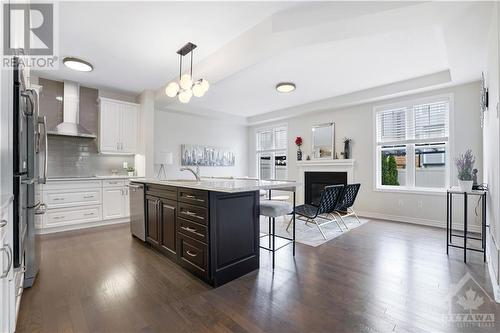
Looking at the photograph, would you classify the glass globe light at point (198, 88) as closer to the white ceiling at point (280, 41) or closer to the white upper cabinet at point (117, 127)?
the white ceiling at point (280, 41)

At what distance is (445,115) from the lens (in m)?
4.33

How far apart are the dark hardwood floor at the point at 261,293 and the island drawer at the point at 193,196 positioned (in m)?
0.76

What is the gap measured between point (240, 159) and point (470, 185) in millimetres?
5874

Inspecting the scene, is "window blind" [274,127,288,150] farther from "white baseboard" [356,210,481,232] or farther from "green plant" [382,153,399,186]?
"white baseboard" [356,210,481,232]

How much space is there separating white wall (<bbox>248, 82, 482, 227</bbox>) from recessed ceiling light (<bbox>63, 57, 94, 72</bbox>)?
15.8ft

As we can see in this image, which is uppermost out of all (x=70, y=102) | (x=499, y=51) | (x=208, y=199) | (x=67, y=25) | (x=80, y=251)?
(x=67, y=25)

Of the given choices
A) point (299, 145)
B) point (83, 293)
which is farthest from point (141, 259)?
point (299, 145)

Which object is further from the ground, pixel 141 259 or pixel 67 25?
pixel 67 25

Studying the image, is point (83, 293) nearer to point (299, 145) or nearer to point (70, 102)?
point (70, 102)

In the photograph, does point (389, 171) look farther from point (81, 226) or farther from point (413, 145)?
point (81, 226)

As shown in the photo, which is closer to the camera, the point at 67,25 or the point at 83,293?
the point at 83,293

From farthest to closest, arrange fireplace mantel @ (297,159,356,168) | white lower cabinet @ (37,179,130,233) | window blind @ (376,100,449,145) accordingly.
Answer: fireplace mantel @ (297,159,356,168) < window blind @ (376,100,449,145) < white lower cabinet @ (37,179,130,233)

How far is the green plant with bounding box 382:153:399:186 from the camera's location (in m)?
4.95

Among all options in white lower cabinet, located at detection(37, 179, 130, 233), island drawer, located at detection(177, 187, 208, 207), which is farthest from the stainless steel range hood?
island drawer, located at detection(177, 187, 208, 207)
